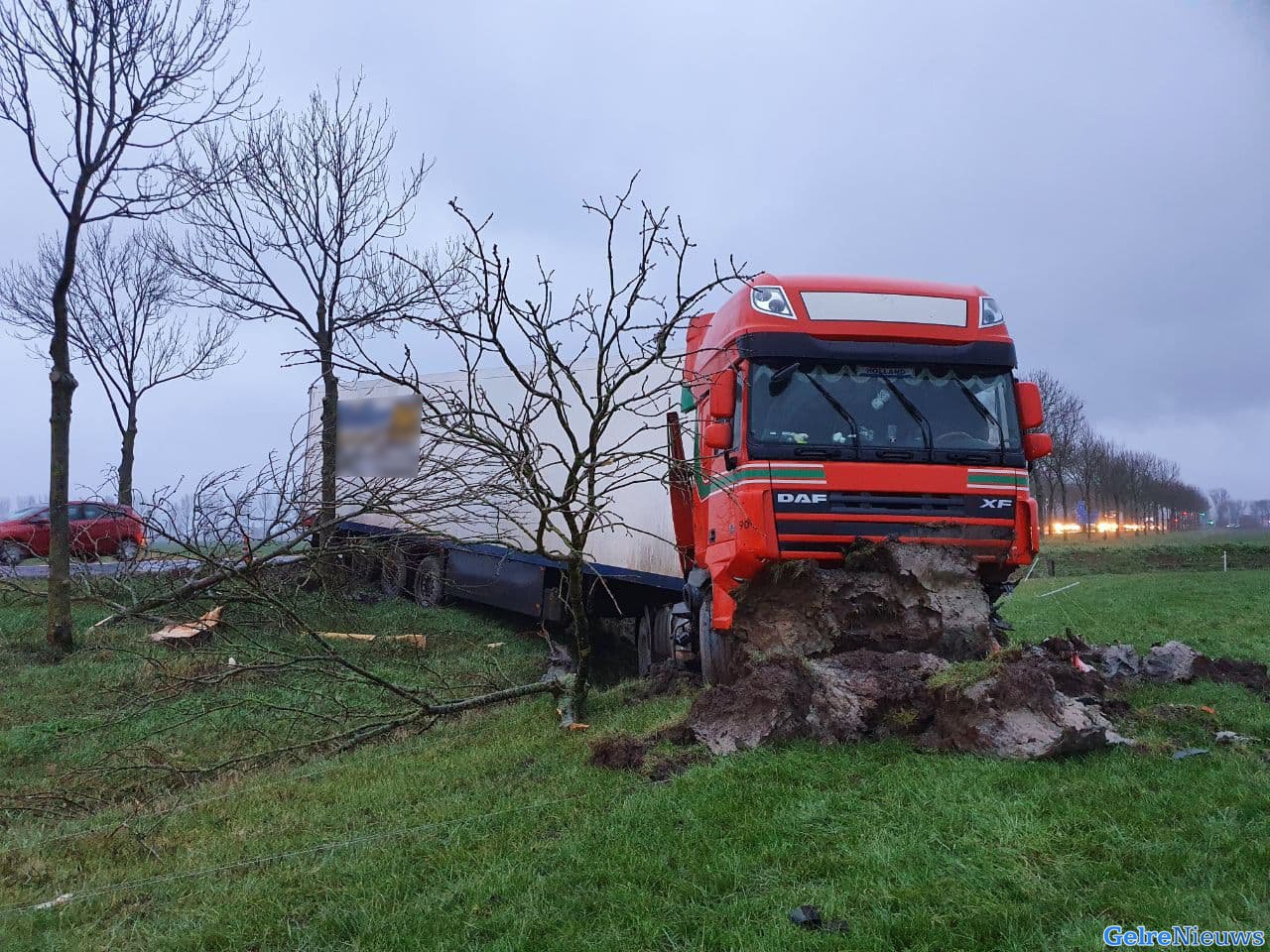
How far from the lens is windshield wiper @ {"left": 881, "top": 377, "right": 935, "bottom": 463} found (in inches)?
260

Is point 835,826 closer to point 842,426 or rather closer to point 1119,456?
point 842,426

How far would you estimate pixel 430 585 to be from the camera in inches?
576

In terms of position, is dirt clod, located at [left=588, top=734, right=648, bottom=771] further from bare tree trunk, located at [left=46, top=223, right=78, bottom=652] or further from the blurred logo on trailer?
bare tree trunk, located at [left=46, top=223, right=78, bottom=652]

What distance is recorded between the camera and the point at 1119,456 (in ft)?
164

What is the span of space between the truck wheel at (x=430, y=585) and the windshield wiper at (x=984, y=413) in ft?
29.4

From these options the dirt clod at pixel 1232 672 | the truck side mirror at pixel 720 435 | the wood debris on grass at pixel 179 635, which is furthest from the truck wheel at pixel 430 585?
the dirt clod at pixel 1232 672

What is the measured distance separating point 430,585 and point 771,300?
9.29 metres

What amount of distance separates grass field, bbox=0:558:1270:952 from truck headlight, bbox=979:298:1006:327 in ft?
9.34

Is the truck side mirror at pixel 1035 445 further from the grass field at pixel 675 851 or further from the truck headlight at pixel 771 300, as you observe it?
the truck headlight at pixel 771 300

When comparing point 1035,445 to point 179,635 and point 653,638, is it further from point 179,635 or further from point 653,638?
point 179,635

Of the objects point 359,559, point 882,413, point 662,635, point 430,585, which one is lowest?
point 662,635

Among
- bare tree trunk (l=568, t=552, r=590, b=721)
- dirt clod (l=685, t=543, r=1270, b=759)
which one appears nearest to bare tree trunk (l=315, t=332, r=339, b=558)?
bare tree trunk (l=568, t=552, r=590, b=721)

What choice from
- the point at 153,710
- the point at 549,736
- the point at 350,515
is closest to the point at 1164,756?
the point at 549,736

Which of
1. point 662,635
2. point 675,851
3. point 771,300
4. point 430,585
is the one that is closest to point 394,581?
point 430,585
